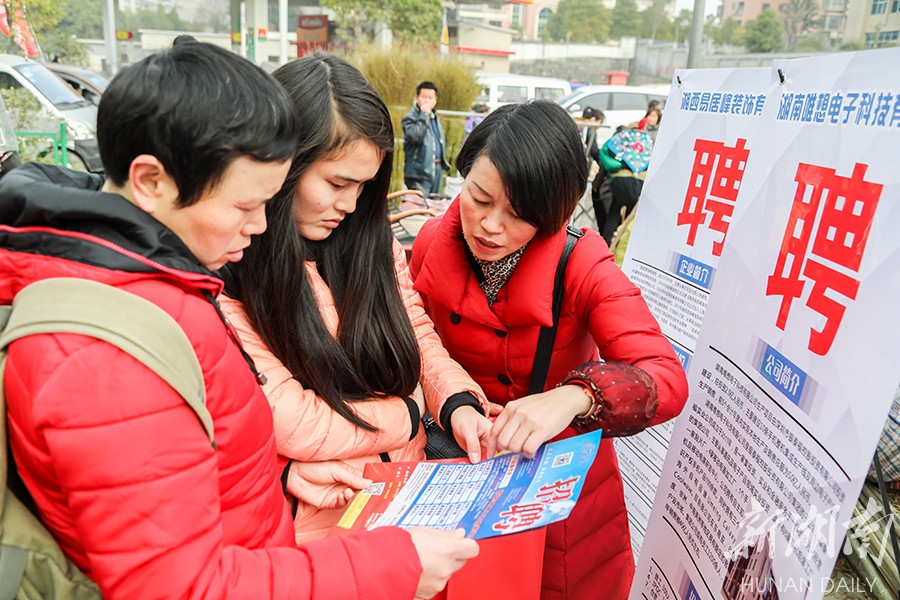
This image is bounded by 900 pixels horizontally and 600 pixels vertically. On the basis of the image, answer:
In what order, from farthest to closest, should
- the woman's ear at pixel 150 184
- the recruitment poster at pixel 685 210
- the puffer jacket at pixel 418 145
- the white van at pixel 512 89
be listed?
the white van at pixel 512 89, the puffer jacket at pixel 418 145, the recruitment poster at pixel 685 210, the woman's ear at pixel 150 184

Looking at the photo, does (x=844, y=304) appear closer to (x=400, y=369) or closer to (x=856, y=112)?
(x=856, y=112)

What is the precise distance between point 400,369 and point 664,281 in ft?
3.68

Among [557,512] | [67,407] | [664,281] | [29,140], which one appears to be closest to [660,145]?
[664,281]

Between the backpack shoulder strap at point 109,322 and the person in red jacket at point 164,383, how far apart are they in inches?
0.5

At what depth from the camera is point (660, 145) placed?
7.38ft

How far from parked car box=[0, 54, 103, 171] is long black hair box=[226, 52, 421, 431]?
7.82m

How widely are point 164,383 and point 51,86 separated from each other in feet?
34.8

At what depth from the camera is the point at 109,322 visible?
28.7 inches

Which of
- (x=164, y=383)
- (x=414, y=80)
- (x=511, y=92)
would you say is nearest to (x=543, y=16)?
(x=511, y=92)

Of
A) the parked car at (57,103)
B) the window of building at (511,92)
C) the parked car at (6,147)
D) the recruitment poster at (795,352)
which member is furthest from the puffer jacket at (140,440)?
the window of building at (511,92)

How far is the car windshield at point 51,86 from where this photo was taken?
30.6ft

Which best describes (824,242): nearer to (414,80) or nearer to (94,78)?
(414,80)

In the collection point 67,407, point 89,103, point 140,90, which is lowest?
point 89,103

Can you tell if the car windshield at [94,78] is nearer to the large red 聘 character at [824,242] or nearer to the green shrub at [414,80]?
the green shrub at [414,80]
